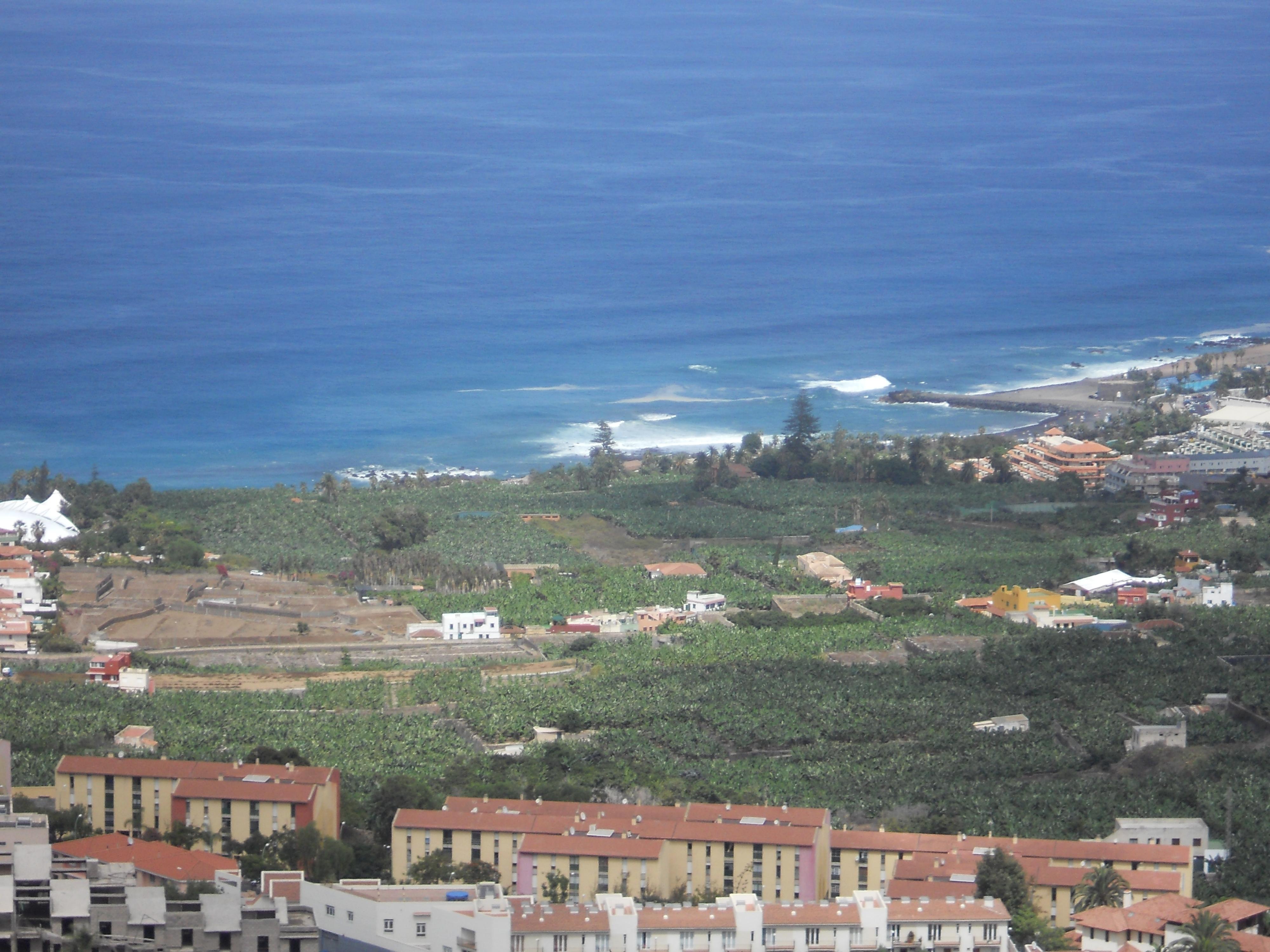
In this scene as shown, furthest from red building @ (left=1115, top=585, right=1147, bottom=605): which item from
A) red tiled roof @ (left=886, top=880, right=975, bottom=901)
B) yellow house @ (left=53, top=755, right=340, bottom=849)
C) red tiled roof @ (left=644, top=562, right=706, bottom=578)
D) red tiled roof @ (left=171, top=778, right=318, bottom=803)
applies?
red tiled roof @ (left=171, top=778, right=318, bottom=803)

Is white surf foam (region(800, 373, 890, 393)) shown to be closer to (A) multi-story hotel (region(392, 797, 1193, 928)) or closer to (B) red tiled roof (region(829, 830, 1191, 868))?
(B) red tiled roof (region(829, 830, 1191, 868))

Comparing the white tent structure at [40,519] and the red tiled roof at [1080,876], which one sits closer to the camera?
the red tiled roof at [1080,876]

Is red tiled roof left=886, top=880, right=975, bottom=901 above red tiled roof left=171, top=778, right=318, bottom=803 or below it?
below

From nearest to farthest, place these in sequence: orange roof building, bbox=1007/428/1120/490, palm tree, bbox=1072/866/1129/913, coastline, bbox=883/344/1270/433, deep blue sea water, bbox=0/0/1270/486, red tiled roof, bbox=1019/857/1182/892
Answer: palm tree, bbox=1072/866/1129/913 < red tiled roof, bbox=1019/857/1182/892 < orange roof building, bbox=1007/428/1120/490 < coastline, bbox=883/344/1270/433 < deep blue sea water, bbox=0/0/1270/486

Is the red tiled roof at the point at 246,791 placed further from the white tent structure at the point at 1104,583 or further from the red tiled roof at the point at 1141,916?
the white tent structure at the point at 1104,583

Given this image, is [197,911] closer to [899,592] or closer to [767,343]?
[899,592]

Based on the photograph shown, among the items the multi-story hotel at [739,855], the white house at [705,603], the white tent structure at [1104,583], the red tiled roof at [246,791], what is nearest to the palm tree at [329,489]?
the white house at [705,603]
